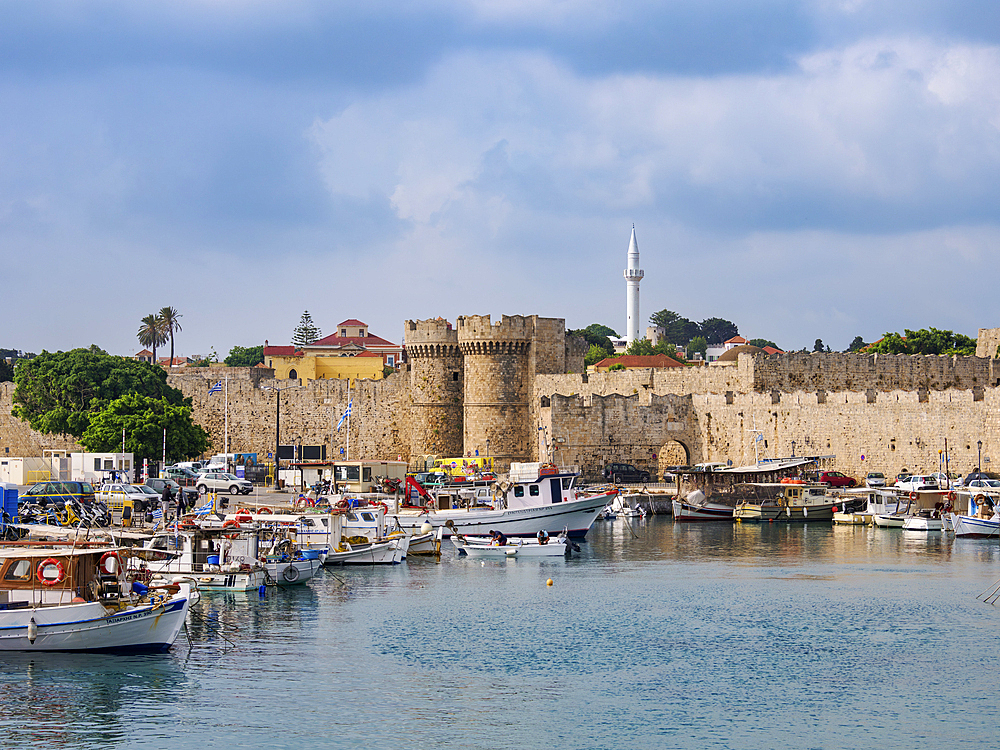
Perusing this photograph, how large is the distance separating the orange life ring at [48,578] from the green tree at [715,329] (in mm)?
129817

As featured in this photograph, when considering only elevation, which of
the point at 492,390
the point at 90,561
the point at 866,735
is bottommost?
the point at 866,735

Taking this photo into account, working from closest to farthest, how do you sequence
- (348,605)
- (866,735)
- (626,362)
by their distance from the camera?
(866,735)
(348,605)
(626,362)

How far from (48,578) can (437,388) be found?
101 feet

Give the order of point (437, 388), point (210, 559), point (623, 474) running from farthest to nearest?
point (437, 388)
point (623, 474)
point (210, 559)

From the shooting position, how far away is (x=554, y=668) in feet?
65.1

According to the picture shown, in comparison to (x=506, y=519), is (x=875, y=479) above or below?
above

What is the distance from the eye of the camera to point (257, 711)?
17.0m

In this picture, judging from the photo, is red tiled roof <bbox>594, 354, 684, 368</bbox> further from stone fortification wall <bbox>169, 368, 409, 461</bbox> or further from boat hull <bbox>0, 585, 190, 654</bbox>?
boat hull <bbox>0, 585, 190, 654</bbox>

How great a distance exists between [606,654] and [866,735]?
517 cm

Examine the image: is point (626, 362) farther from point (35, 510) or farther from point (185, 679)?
point (185, 679)

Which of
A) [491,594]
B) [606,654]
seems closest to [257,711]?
[606,654]

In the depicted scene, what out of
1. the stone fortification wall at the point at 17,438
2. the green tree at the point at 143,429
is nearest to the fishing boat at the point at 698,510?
the green tree at the point at 143,429

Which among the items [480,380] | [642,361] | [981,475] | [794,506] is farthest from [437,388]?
[642,361]

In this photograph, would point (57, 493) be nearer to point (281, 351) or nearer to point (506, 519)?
point (506, 519)
